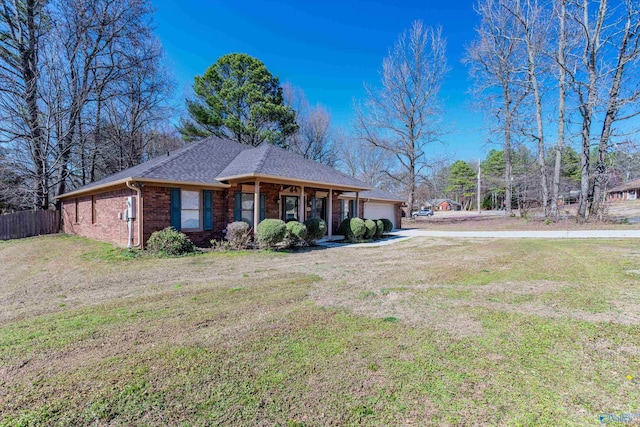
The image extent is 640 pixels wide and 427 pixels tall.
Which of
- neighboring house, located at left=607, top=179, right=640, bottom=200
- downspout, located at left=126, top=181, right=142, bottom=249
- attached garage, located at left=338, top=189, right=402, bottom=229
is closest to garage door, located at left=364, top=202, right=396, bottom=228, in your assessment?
attached garage, located at left=338, top=189, right=402, bottom=229

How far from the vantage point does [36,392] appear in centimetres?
229

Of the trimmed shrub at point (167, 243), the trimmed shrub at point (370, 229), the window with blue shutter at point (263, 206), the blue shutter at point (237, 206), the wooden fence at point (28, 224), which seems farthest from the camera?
the wooden fence at point (28, 224)

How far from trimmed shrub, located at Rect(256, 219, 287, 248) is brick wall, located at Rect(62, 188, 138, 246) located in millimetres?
3844

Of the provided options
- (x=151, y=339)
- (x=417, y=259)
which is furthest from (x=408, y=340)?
(x=417, y=259)

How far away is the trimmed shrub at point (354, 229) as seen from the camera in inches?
493

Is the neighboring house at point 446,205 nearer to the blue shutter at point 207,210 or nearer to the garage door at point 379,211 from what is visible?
the garage door at point 379,211

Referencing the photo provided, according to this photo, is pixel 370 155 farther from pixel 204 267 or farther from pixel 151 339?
pixel 151 339

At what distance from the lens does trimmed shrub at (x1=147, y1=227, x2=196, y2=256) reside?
889 centimetres

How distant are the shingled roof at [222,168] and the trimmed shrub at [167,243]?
1.69 metres

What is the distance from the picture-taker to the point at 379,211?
1958 cm

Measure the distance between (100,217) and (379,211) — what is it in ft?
48.1

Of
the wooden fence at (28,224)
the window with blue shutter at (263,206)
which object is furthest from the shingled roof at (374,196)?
the wooden fence at (28,224)

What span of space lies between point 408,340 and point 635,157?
20.2 metres

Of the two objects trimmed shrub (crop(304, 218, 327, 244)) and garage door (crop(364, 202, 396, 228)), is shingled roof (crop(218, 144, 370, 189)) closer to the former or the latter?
trimmed shrub (crop(304, 218, 327, 244))
